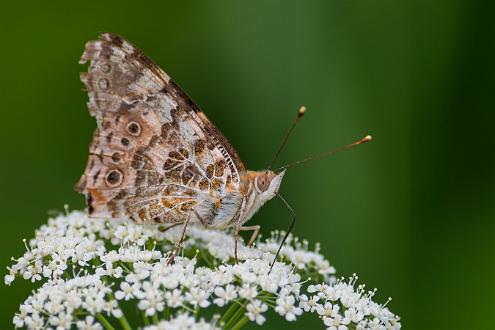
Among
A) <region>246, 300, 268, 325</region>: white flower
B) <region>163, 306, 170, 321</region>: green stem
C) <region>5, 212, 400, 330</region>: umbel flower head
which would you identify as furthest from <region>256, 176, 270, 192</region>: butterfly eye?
<region>163, 306, 170, 321</region>: green stem

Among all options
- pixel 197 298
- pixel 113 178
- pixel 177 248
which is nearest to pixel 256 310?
pixel 197 298


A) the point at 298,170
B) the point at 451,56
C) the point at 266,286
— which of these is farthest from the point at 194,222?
the point at 451,56

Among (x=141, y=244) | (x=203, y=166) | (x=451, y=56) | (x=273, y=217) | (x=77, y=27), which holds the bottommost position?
(x=141, y=244)

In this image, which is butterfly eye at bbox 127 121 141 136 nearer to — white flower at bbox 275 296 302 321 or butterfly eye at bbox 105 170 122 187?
butterfly eye at bbox 105 170 122 187

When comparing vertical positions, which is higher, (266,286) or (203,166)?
(203,166)

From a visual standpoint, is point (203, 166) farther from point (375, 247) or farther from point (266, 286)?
point (375, 247)

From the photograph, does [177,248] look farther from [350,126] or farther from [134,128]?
[350,126]

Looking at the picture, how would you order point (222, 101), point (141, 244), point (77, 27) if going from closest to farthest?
point (141, 244) < point (222, 101) < point (77, 27)
